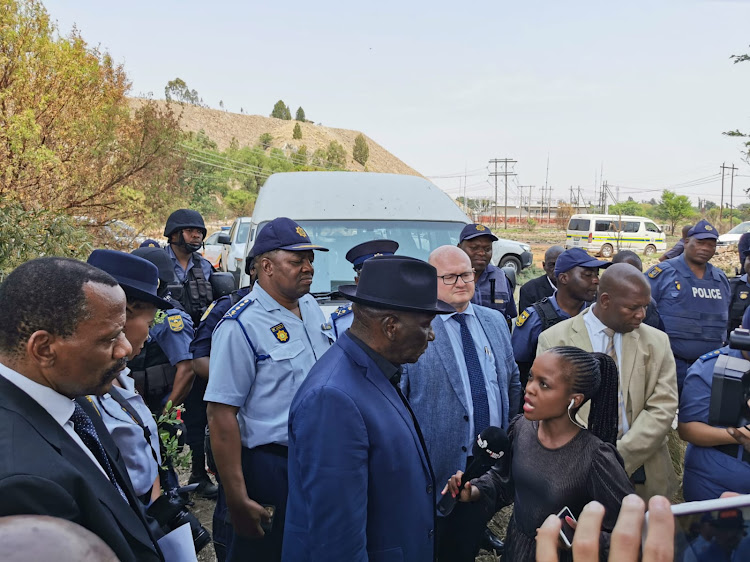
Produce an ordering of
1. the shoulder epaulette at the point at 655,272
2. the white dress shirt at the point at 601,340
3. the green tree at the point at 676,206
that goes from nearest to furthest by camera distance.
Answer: the white dress shirt at the point at 601,340 < the shoulder epaulette at the point at 655,272 < the green tree at the point at 676,206

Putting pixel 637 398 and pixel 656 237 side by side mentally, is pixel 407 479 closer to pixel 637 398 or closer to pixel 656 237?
pixel 637 398

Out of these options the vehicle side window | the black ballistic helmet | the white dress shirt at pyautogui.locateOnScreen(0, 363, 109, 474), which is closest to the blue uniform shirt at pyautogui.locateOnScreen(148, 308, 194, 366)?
the black ballistic helmet

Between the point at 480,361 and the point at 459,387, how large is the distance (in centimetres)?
24

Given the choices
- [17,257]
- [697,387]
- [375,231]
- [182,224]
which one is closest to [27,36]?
[182,224]

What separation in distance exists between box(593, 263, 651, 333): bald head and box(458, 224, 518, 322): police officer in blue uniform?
1.65 metres

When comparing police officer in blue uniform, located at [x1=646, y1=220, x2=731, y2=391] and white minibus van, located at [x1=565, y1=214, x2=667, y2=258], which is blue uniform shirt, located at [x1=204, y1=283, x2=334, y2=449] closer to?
police officer in blue uniform, located at [x1=646, y1=220, x2=731, y2=391]

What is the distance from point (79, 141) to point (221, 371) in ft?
21.1

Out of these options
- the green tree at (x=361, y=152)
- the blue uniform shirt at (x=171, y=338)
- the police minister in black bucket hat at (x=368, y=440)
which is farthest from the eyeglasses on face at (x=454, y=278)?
the green tree at (x=361, y=152)

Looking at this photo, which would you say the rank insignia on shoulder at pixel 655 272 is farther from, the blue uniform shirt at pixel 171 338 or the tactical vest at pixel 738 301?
the blue uniform shirt at pixel 171 338

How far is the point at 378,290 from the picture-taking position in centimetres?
204

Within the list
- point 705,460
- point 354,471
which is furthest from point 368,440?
point 705,460

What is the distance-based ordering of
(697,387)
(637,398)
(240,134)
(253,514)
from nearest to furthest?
(253,514), (697,387), (637,398), (240,134)

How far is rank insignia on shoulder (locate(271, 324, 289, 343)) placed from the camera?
283cm

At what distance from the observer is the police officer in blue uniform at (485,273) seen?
16.1 feet
